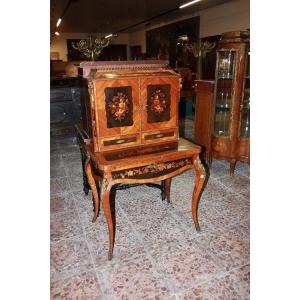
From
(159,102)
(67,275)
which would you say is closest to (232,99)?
(159,102)

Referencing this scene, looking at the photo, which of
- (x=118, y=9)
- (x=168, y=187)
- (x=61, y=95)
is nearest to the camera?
(x=168, y=187)

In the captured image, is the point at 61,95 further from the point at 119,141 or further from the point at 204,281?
the point at 204,281

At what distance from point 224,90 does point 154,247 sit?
263 centimetres

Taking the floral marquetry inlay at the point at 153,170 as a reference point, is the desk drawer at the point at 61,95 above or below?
above

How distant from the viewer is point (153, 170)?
218 centimetres

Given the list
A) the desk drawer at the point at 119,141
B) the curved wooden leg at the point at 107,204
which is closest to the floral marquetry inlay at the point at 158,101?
the desk drawer at the point at 119,141

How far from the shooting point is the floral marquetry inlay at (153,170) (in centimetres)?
208

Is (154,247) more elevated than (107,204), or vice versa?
(107,204)

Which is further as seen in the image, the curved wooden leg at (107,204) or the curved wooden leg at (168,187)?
the curved wooden leg at (168,187)

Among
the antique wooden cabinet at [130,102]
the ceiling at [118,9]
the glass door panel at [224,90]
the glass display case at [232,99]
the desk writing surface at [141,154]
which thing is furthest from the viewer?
the ceiling at [118,9]

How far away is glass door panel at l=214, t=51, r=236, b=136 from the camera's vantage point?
3796mm

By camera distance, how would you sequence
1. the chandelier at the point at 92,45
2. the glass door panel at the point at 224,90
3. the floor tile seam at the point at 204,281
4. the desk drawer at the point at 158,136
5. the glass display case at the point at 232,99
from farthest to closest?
the glass door panel at the point at 224,90 < the glass display case at the point at 232,99 < the chandelier at the point at 92,45 < the desk drawer at the point at 158,136 < the floor tile seam at the point at 204,281

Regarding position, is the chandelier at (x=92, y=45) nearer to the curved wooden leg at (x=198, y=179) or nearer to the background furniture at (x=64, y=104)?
the curved wooden leg at (x=198, y=179)
